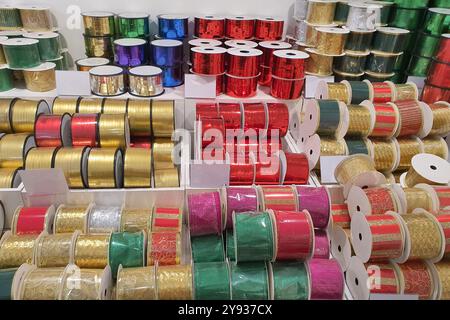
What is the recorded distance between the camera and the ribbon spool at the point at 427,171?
86.7 inches

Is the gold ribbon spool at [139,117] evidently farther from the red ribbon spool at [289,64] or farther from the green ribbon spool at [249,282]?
the green ribbon spool at [249,282]

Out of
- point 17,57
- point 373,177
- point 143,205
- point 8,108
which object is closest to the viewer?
point 373,177

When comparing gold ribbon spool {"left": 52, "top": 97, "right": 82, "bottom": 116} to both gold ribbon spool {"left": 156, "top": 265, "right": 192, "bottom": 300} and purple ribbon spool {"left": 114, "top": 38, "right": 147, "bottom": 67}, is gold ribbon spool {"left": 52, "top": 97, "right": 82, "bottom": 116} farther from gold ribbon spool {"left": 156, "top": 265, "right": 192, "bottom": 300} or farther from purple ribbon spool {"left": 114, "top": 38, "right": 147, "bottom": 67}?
gold ribbon spool {"left": 156, "top": 265, "right": 192, "bottom": 300}

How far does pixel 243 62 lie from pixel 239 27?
64 cm

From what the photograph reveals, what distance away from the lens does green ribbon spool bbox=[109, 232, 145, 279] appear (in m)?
2.01

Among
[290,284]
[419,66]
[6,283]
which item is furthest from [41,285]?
[419,66]

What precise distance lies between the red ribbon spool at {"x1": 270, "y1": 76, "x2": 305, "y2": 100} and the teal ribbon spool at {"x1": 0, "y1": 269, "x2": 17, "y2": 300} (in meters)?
2.32

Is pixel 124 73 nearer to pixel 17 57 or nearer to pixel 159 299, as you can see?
pixel 17 57

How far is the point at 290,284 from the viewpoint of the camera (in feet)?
6.11

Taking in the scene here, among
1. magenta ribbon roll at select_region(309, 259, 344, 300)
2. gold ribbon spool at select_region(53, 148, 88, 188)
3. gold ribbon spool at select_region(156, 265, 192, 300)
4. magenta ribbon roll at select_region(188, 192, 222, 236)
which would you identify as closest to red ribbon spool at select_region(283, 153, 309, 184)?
magenta ribbon roll at select_region(188, 192, 222, 236)

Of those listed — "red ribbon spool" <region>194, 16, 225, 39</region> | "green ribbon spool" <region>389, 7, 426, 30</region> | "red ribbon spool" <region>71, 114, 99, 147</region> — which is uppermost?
"green ribbon spool" <region>389, 7, 426, 30</region>

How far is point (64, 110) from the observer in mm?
2840
